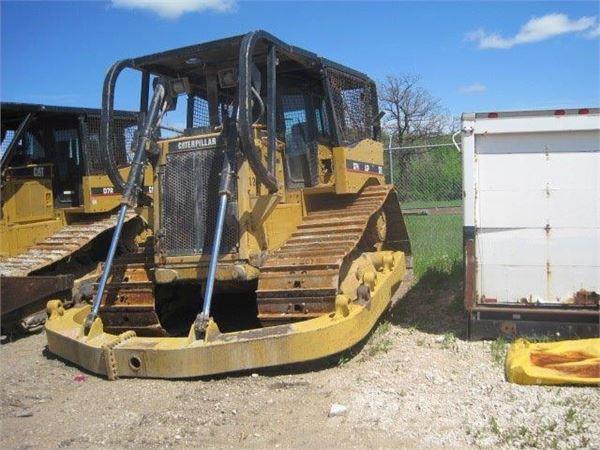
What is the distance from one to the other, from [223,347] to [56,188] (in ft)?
19.9

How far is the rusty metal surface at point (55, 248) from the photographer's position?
8.55 m

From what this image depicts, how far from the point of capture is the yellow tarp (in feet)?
15.1

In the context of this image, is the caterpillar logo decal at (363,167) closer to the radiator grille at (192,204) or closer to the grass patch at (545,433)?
the radiator grille at (192,204)

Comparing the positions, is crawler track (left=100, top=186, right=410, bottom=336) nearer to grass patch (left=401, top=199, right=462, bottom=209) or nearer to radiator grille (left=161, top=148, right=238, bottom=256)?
radiator grille (left=161, top=148, right=238, bottom=256)

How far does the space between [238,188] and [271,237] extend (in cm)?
58

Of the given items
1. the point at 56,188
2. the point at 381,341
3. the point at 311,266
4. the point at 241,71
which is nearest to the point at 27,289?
the point at 56,188

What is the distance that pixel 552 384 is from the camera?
4.61 meters

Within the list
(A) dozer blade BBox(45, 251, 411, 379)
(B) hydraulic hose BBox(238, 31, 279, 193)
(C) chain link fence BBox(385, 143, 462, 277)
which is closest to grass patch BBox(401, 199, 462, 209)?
(C) chain link fence BBox(385, 143, 462, 277)

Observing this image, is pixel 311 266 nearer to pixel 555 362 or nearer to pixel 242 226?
pixel 242 226

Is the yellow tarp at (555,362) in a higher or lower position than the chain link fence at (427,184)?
lower

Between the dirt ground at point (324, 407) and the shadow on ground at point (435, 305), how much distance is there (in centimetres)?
71

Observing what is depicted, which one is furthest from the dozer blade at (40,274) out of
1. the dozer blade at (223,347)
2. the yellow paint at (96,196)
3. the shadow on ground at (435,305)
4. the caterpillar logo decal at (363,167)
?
the shadow on ground at (435,305)

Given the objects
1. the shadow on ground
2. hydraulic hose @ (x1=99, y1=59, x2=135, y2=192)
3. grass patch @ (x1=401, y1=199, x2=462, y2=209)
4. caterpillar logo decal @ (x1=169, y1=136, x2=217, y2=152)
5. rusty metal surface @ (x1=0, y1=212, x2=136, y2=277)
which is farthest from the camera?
grass patch @ (x1=401, y1=199, x2=462, y2=209)

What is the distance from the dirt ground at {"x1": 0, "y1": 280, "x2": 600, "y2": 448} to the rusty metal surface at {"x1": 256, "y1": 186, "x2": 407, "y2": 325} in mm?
518
